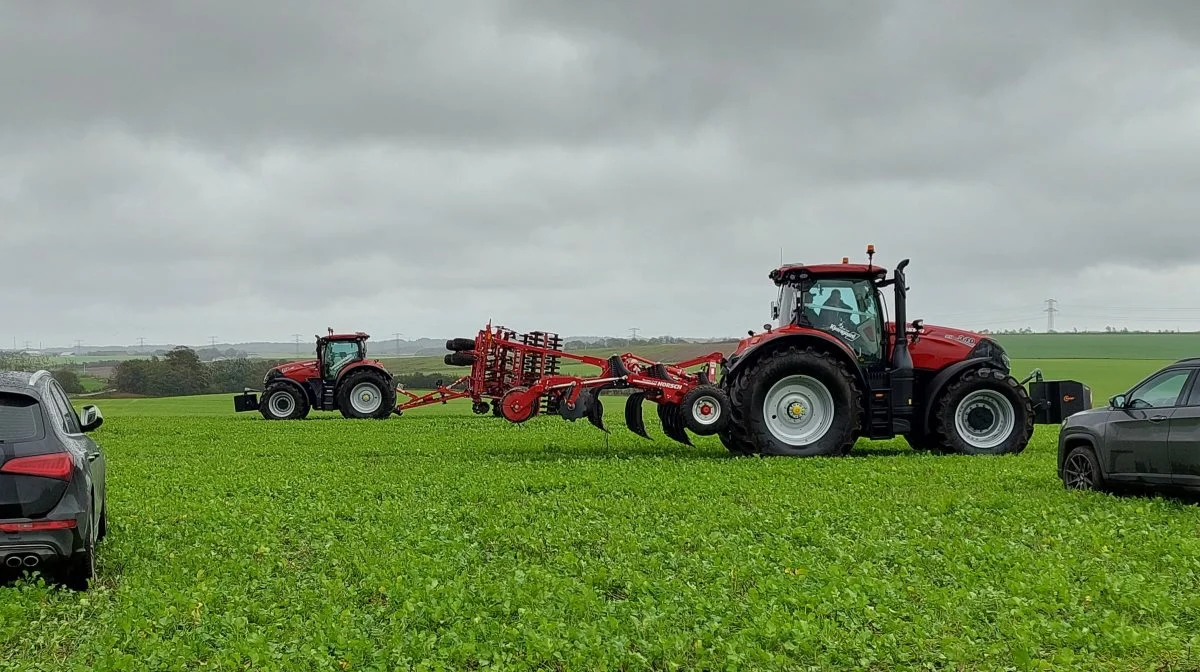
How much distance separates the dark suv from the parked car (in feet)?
33.4

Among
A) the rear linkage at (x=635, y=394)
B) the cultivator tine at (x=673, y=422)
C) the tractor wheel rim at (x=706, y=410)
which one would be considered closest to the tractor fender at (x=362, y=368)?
the rear linkage at (x=635, y=394)

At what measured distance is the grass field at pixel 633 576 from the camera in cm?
602

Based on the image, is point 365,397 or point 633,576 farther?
point 365,397

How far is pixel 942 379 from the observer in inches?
652

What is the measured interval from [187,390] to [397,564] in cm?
6268

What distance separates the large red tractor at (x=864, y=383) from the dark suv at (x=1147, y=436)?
4.28m

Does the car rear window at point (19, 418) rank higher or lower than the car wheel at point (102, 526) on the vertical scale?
higher

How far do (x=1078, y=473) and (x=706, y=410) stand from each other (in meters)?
5.57

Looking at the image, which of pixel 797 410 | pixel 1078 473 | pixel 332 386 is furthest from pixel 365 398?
pixel 1078 473

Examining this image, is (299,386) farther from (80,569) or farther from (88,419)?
(80,569)

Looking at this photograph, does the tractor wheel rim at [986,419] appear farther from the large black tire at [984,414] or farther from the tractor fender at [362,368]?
the tractor fender at [362,368]

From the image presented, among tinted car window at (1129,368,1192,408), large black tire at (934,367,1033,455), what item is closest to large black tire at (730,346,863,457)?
large black tire at (934,367,1033,455)

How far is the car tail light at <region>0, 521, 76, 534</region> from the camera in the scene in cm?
724

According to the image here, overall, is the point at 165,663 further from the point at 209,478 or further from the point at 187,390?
the point at 187,390
